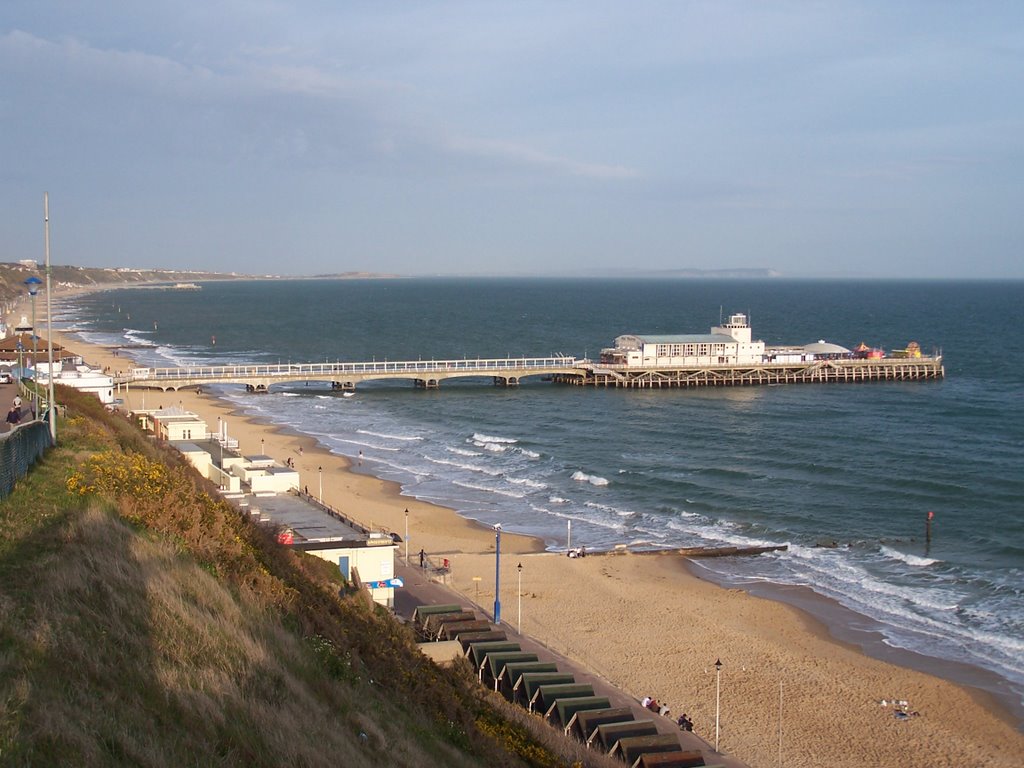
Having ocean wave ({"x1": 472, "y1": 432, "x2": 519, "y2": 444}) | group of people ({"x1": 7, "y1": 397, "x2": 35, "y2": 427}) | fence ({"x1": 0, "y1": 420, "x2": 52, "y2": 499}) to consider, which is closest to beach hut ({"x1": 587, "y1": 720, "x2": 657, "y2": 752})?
fence ({"x1": 0, "y1": 420, "x2": 52, "y2": 499})

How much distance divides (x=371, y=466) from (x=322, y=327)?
95203mm

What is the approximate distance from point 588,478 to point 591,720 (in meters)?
25.3

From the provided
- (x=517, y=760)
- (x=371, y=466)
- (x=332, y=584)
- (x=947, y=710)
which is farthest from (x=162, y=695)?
(x=371, y=466)

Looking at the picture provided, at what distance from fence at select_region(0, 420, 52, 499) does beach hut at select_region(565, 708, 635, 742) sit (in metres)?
10.8

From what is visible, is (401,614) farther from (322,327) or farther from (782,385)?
(322,327)

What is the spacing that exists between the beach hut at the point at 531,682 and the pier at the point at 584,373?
55.8m

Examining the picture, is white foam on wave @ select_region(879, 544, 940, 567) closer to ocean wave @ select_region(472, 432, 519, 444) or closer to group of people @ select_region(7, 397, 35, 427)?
ocean wave @ select_region(472, 432, 519, 444)

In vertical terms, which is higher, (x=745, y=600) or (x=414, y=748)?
(x=414, y=748)

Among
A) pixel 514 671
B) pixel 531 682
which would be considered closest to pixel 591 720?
pixel 531 682

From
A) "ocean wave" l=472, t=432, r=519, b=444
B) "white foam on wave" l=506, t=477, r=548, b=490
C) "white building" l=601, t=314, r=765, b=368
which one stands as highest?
"white building" l=601, t=314, r=765, b=368

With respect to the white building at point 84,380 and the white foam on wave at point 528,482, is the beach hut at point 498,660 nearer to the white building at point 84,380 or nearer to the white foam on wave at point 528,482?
the white foam on wave at point 528,482

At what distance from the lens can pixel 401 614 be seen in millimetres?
25953

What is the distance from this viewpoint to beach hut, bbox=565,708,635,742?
62.7ft

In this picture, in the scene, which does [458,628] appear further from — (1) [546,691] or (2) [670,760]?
(2) [670,760]
